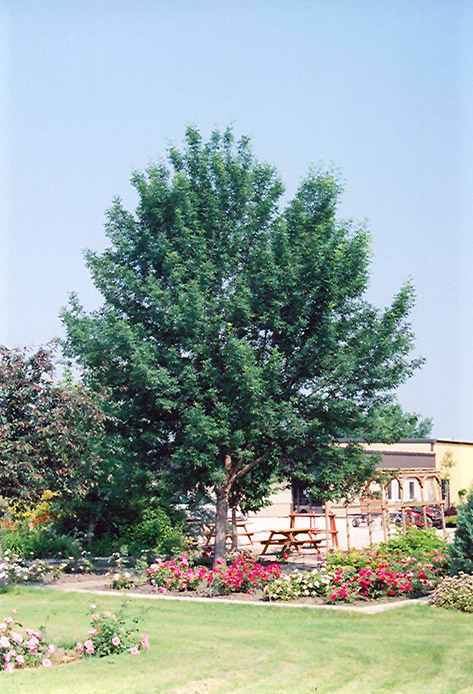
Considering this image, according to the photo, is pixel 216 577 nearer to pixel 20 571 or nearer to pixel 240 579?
pixel 240 579

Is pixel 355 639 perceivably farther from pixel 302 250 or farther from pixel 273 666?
pixel 302 250

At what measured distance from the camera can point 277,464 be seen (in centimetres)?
1892

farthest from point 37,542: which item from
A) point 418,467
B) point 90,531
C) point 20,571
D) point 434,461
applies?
point 434,461

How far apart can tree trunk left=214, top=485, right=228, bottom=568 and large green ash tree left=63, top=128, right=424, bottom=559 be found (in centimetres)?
4

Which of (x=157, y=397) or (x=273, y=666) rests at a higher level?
(x=157, y=397)

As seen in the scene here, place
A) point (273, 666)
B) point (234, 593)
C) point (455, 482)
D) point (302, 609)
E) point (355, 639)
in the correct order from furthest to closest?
point (455, 482) → point (234, 593) → point (302, 609) → point (355, 639) → point (273, 666)

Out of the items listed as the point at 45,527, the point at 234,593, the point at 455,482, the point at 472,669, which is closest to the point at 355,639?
the point at 472,669

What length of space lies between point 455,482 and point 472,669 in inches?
1849

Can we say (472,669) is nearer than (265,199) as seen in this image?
Yes

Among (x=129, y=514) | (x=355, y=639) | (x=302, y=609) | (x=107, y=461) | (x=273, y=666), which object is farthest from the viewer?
(x=129, y=514)

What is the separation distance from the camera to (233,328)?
1698 centimetres

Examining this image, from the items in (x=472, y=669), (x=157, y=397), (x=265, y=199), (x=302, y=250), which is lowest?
(x=472, y=669)

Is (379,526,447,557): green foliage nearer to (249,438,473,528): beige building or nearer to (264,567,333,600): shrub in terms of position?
(264,567,333,600): shrub

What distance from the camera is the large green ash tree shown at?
17.0 m
